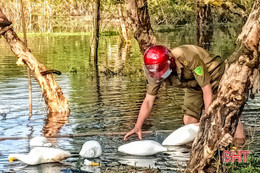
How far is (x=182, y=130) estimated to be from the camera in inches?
325

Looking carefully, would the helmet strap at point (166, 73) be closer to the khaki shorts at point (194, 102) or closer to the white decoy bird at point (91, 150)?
the white decoy bird at point (91, 150)

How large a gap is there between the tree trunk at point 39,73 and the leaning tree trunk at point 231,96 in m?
6.08

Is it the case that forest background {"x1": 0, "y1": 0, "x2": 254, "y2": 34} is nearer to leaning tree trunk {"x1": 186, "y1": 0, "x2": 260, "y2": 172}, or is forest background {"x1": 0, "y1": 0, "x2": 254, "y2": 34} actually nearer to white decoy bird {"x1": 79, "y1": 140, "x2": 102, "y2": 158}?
white decoy bird {"x1": 79, "y1": 140, "x2": 102, "y2": 158}

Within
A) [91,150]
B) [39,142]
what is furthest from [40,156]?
[39,142]

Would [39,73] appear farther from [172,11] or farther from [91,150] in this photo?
[172,11]

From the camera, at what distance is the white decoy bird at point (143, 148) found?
25.5ft

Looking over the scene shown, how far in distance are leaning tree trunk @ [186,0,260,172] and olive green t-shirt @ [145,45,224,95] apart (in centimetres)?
120

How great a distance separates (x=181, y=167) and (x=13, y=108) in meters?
6.31

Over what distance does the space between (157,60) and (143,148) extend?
4.84 feet

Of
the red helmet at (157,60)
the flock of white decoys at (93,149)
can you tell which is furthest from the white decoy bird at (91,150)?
the red helmet at (157,60)

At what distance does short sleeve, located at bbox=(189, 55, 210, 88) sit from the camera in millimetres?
7171

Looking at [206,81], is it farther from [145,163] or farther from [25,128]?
[25,128]

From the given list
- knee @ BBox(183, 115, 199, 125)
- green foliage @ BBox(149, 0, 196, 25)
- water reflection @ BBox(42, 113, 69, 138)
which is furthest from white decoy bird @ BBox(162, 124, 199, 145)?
green foliage @ BBox(149, 0, 196, 25)

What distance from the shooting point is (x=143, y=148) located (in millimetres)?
7773
